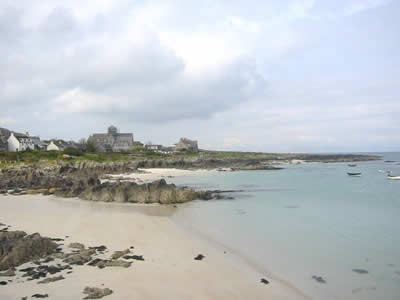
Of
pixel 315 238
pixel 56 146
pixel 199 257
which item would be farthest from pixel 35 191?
pixel 56 146

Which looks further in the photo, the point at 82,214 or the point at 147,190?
the point at 147,190

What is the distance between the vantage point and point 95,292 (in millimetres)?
6617

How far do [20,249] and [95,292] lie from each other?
3336 mm

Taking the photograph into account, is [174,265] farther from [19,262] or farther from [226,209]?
[226,209]

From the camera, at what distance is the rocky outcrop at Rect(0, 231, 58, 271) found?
816 cm

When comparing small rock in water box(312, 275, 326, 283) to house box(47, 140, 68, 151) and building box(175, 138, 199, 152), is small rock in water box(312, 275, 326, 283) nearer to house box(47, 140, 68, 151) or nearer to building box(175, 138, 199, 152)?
house box(47, 140, 68, 151)

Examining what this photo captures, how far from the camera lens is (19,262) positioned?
27.1 ft

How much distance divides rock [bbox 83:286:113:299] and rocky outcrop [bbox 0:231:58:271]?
107 inches

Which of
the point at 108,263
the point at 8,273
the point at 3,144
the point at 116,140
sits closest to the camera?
the point at 8,273

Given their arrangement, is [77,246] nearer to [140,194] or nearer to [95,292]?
[95,292]

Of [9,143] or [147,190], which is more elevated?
[9,143]

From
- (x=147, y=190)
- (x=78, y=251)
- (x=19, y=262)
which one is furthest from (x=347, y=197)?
(x=19, y=262)

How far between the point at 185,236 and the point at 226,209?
6.93 meters

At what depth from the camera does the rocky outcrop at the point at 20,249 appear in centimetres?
816
